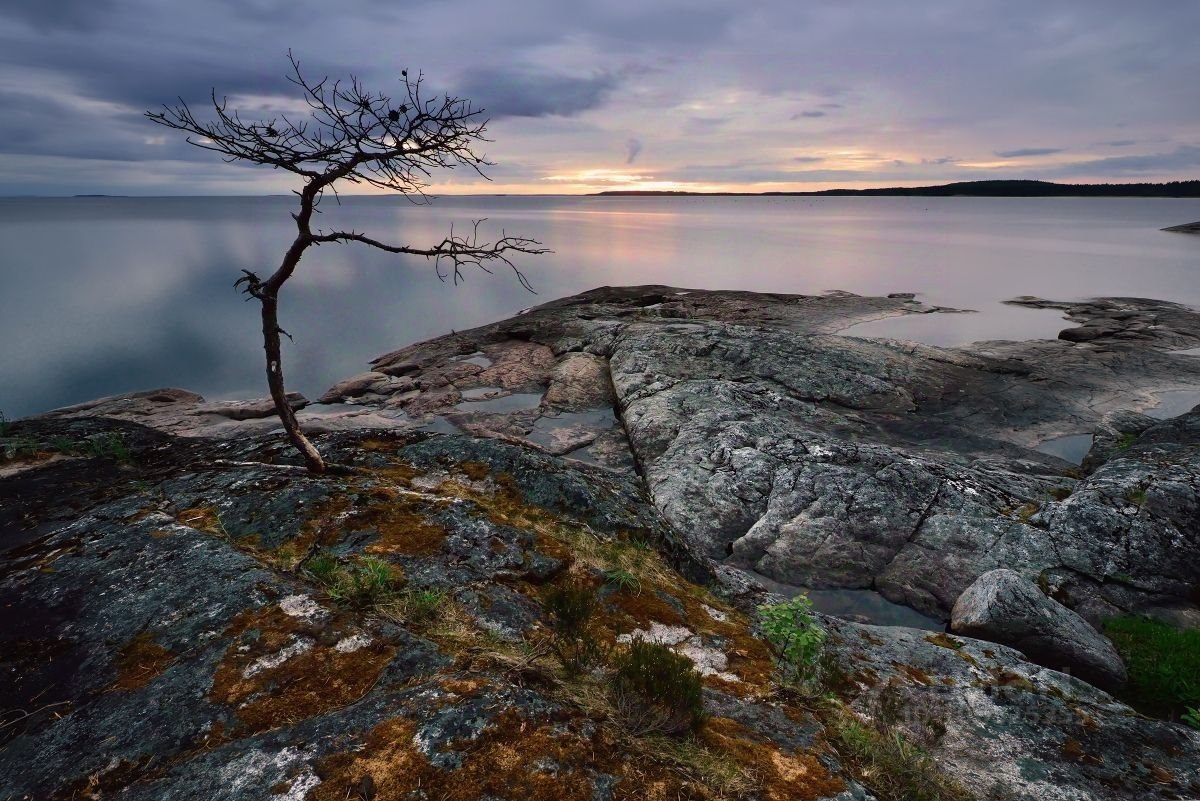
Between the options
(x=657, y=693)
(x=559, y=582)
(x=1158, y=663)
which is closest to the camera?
(x=657, y=693)

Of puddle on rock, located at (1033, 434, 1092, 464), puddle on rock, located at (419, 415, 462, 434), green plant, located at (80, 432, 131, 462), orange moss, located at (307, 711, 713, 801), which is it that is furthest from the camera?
puddle on rock, located at (419, 415, 462, 434)

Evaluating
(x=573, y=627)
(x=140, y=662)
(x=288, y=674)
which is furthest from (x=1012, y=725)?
(x=140, y=662)

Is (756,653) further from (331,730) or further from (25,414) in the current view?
(25,414)

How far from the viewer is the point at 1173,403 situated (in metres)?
25.2

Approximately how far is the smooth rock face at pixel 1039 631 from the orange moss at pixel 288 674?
411 inches

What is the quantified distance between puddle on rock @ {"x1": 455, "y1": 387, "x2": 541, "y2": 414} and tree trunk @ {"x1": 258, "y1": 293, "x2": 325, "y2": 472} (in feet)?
51.6

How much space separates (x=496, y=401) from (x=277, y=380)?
17.3 metres

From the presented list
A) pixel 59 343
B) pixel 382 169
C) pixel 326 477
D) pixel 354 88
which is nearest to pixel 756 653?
pixel 326 477

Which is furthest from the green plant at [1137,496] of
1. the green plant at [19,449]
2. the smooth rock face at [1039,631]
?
the green plant at [19,449]

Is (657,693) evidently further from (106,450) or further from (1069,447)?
(1069,447)

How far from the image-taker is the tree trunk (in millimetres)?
8062

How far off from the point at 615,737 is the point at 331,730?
82.7 inches

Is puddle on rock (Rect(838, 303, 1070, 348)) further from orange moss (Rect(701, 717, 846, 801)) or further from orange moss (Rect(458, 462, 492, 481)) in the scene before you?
orange moss (Rect(701, 717, 846, 801))

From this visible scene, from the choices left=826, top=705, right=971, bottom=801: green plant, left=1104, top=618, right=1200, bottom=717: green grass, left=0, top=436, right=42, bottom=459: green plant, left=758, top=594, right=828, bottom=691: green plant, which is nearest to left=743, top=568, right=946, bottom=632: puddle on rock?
left=1104, top=618, right=1200, bottom=717: green grass
